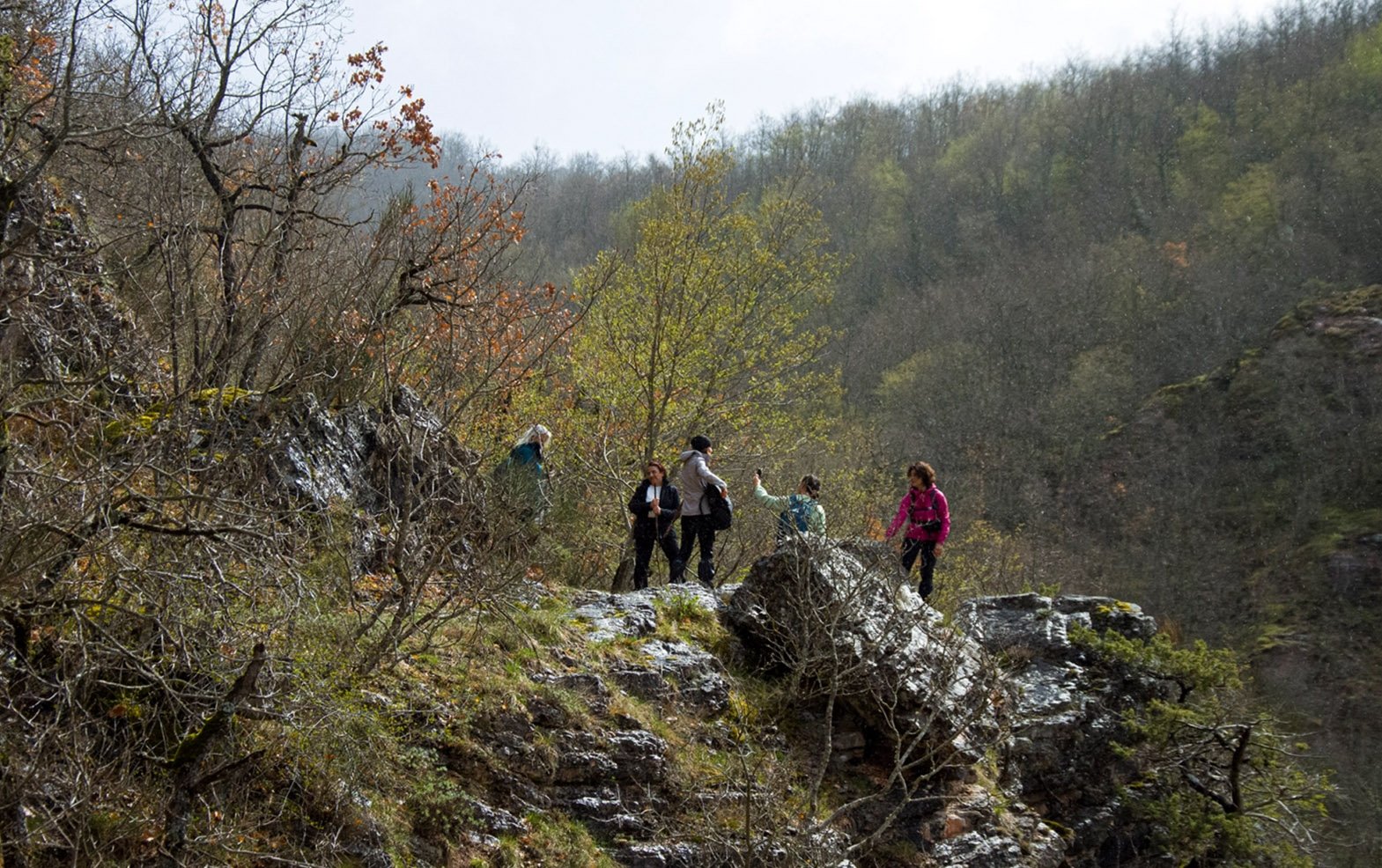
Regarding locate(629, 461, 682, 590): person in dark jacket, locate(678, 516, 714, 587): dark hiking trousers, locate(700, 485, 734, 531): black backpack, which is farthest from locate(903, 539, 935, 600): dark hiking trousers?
locate(629, 461, 682, 590): person in dark jacket

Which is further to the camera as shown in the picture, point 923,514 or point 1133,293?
point 1133,293

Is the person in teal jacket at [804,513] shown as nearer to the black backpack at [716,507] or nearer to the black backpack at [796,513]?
the black backpack at [796,513]

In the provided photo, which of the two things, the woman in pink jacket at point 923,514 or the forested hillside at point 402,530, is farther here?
the woman in pink jacket at point 923,514

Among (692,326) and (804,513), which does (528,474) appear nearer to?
(804,513)

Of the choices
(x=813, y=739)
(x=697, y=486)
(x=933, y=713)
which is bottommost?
(x=813, y=739)

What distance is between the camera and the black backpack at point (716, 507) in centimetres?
988

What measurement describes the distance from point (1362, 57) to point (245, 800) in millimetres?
63782

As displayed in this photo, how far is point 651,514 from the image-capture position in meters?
9.95

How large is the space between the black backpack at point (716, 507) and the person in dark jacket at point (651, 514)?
1.16 feet

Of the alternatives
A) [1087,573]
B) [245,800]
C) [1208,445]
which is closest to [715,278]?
[245,800]

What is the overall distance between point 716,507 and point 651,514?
61cm

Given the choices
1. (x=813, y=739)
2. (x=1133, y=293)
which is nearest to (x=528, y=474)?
(x=813, y=739)

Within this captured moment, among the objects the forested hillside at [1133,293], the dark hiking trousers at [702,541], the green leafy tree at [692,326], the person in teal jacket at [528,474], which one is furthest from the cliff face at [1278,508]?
the person in teal jacket at [528,474]

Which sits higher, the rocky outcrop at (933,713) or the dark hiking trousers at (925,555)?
the dark hiking trousers at (925,555)
